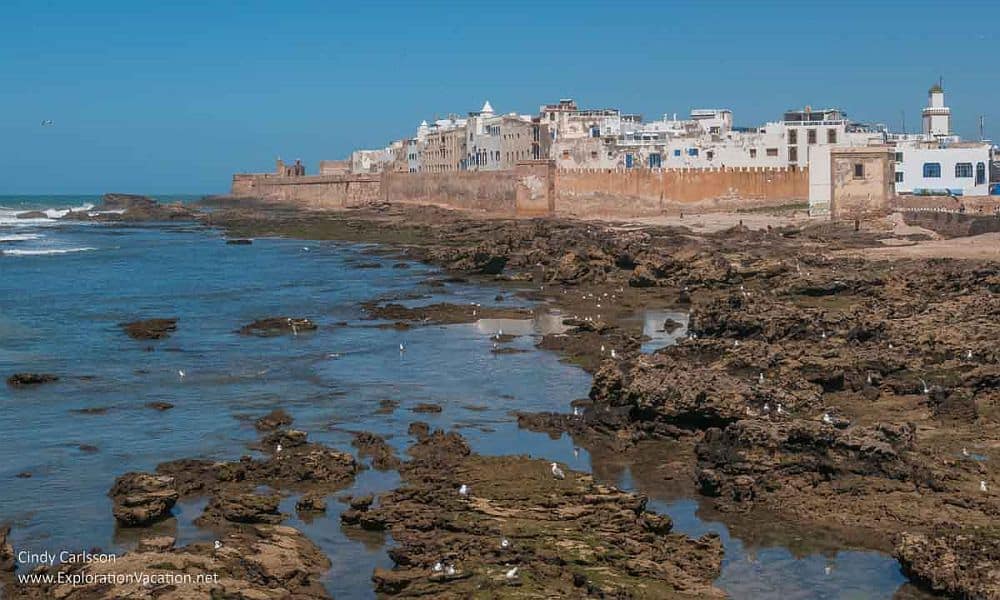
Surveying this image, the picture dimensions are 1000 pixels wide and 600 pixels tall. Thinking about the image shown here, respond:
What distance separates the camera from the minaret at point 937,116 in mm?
53188

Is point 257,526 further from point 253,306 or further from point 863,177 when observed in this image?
point 863,177

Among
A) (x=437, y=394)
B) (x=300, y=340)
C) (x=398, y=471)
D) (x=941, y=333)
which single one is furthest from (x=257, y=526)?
(x=300, y=340)

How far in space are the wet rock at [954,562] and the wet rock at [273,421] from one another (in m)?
8.43

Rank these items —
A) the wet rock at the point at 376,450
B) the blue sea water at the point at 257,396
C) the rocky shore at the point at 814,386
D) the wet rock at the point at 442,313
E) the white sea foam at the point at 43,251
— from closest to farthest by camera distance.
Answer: the blue sea water at the point at 257,396 → the rocky shore at the point at 814,386 → the wet rock at the point at 376,450 → the wet rock at the point at 442,313 → the white sea foam at the point at 43,251

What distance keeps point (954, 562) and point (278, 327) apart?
1819 centimetres

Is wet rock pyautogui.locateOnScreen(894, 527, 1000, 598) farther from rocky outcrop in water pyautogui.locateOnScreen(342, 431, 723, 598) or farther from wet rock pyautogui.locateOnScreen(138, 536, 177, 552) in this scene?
wet rock pyautogui.locateOnScreen(138, 536, 177, 552)

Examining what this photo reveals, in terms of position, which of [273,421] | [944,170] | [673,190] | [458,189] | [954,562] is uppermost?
[944,170]

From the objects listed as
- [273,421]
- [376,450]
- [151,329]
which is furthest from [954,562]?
[151,329]

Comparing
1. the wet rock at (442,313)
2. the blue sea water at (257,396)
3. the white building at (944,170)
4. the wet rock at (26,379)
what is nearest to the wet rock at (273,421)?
the blue sea water at (257,396)

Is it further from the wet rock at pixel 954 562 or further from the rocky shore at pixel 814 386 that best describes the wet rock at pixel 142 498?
the wet rock at pixel 954 562

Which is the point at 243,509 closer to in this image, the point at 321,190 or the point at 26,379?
the point at 26,379

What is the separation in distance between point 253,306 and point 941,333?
1825 cm

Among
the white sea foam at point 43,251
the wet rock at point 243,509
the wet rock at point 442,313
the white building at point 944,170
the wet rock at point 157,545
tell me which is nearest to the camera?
the wet rock at point 157,545

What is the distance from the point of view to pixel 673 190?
57.3 metres
